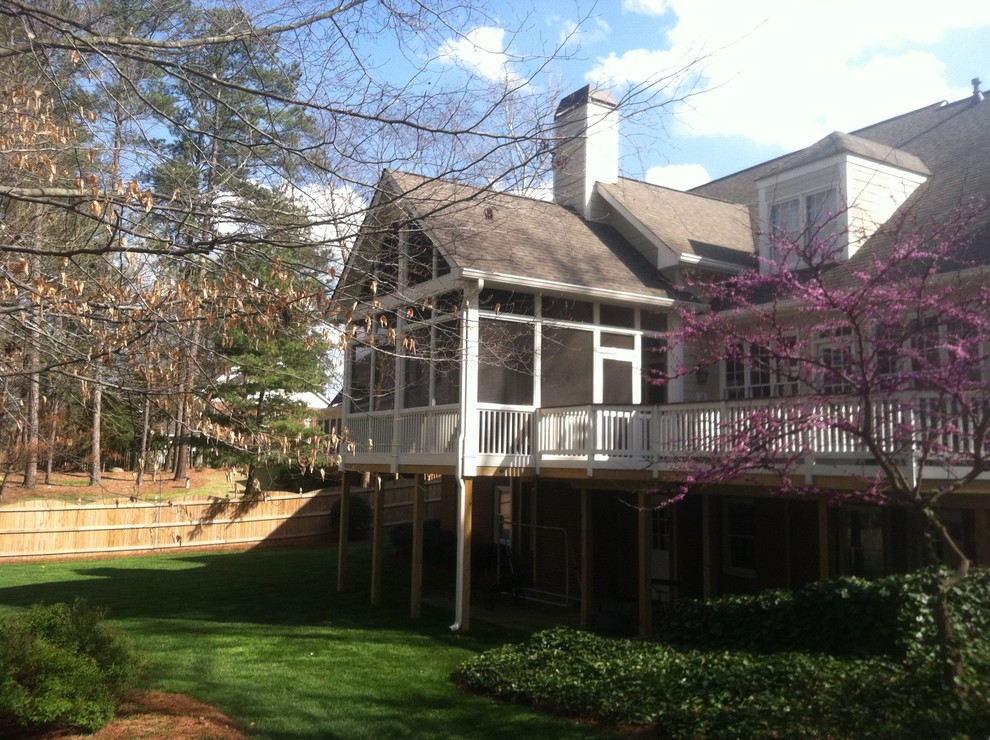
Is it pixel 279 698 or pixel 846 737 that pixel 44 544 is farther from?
pixel 846 737

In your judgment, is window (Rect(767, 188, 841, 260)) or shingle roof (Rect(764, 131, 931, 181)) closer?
window (Rect(767, 188, 841, 260))

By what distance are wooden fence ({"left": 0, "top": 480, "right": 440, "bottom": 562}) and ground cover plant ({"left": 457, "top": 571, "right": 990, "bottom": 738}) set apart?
1635 cm

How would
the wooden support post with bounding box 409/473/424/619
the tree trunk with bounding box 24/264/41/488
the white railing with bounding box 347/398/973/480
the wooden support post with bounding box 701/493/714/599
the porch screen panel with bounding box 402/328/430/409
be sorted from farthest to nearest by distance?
1. the porch screen panel with bounding box 402/328/430/409
2. the wooden support post with bounding box 409/473/424/619
3. the wooden support post with bounding box 701/493/714/599
4. the white railing with bounding box 347/398/973/480
5. the tree trunk with bounding box 24/264/41/488

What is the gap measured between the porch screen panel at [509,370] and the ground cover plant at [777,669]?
176 inches

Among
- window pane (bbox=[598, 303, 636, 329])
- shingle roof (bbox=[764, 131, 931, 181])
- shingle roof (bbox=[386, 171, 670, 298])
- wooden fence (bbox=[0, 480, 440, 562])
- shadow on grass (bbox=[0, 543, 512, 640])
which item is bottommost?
shadow on grass (bbox=[0, 543, 512, 640])

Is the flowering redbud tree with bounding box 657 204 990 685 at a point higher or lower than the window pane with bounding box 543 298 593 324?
lower

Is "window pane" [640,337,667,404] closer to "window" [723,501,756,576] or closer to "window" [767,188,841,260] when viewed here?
"window" [723,501,756,576]

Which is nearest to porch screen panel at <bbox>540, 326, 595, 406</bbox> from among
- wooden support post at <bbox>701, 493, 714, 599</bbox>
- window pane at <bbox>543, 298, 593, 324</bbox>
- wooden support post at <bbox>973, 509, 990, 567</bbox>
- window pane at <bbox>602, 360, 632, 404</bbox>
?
window pane at <bbox>543, 298, 593, 324</bbox>

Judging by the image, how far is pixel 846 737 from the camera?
278 inches

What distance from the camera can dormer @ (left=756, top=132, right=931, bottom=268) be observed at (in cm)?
1568

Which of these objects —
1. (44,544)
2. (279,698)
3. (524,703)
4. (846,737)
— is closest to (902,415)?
(846,737)

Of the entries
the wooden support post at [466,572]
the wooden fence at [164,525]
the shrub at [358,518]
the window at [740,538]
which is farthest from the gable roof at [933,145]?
the wooden fence at [164,525]

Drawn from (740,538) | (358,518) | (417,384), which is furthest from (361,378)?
(358,518)

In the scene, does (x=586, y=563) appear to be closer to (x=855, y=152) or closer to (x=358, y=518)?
(x=855, y=152)
